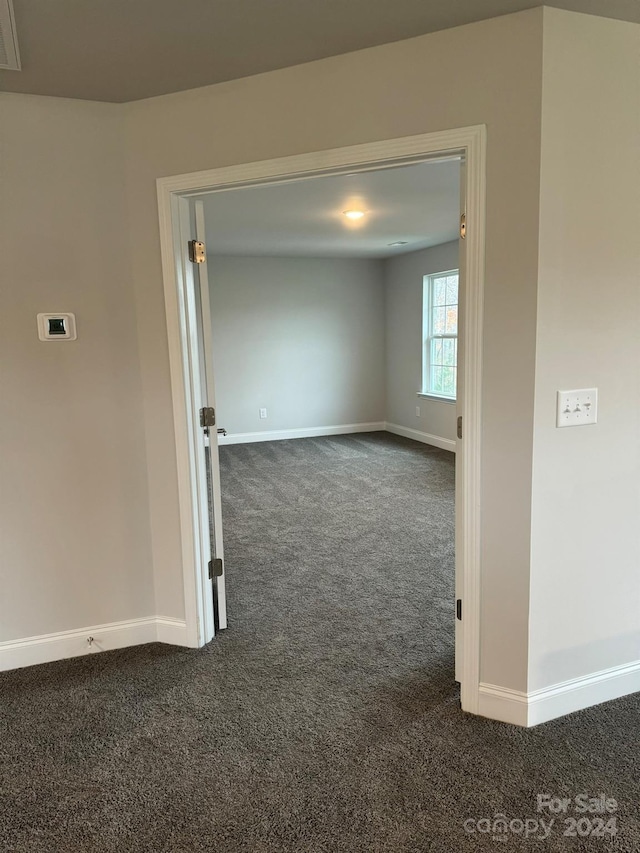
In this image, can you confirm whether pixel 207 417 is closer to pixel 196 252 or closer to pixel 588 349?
pixel 196 252

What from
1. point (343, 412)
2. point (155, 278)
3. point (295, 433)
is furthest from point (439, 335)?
point (155, 278)

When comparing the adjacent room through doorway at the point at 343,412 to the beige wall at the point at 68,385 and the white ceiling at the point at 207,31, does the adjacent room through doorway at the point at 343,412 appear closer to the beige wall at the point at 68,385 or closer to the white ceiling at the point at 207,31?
the white ceiling at the point at 207,31

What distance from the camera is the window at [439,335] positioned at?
631cm

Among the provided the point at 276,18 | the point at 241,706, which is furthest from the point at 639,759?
the point at 276,18

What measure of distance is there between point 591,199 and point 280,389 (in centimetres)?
563

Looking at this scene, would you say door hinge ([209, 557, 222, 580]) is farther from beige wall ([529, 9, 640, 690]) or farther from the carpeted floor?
beige wall ([529, 9, 640, 690])

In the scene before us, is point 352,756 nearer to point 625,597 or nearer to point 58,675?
point 625,597

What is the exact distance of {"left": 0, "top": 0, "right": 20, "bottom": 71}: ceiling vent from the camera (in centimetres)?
157

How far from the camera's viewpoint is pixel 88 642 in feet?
8.20

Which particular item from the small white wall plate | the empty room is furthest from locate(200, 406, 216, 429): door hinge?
the small white wall plate

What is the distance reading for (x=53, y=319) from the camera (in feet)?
7.52

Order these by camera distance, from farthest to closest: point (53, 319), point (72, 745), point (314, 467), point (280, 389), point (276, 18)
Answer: point (280, 389)
point (314, 467)
point (53, 319)
point (72, 745)
point (276, 18)

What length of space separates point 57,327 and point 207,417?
0.72m

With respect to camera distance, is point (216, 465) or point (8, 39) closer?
point (8, 39)
